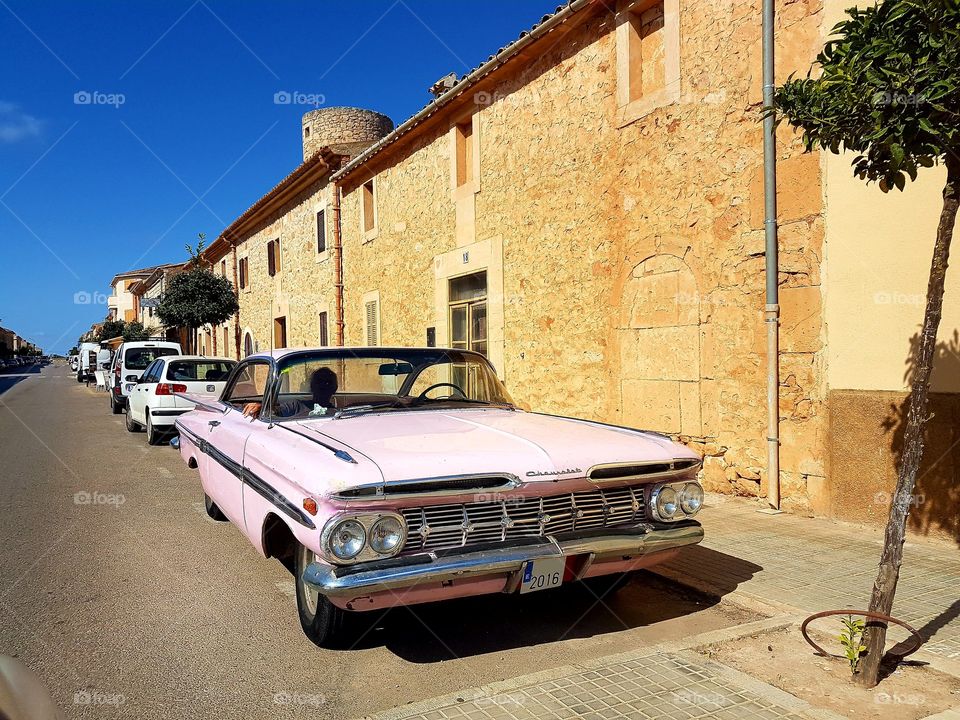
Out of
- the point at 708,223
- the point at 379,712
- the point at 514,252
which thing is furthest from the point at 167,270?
the point at 379,712

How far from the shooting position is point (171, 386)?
469 inches

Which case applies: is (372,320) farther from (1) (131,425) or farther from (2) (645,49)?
(2) (645,49)

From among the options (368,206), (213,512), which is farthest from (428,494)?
(368,206)

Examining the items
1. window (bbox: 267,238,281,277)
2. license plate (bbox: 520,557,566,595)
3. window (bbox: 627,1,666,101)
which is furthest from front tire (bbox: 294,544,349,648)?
window (bbox: 267,238,281,277)

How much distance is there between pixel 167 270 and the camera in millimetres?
48312

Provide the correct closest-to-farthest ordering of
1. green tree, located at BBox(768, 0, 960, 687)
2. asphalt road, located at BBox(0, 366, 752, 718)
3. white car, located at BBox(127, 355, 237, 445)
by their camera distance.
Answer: green tree, located at BBox(768, 0, 960, 687) → asphalt road, located at BBox(0, 366, 752, 718) → white car, located at BBox(127, 355, 237, 445)

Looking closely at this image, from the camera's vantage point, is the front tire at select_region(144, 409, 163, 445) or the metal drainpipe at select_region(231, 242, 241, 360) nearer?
the front tire at select_region(144, 409, 163, 445)

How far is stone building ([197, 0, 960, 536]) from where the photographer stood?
228 inches

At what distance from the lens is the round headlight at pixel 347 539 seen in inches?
119

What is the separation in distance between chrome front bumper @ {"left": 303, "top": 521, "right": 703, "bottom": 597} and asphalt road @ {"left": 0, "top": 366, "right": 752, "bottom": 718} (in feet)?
1.64

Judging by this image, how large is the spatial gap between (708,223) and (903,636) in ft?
15.1

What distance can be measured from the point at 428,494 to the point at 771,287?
4643mm

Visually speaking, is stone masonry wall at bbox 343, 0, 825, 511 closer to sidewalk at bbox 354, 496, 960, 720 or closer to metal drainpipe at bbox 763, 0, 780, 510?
metal drainpipe at bbox 763, 0, 780, 510

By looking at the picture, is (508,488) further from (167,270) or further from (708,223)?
(167,270)
